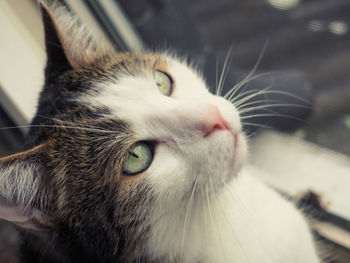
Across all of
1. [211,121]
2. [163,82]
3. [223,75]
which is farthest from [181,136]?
[223,75]

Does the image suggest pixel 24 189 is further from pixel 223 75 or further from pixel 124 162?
pixel 223 75

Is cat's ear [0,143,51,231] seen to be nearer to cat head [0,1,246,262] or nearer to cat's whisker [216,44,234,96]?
cat head [0,1,246,262]

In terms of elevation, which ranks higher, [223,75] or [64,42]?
[223,75]

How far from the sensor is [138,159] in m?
0.66

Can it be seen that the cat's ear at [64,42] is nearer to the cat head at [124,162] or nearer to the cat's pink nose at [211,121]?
the cat head at [124,162]

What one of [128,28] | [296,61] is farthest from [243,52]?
[128,28]

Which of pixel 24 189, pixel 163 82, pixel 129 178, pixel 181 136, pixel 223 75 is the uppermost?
pixel 223 75

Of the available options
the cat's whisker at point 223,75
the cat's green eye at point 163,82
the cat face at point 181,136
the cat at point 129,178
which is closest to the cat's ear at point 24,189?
the cat at point 129,178

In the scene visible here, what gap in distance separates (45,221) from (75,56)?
0.45 m

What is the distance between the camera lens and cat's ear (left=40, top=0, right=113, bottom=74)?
0.75 m

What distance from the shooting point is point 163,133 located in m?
0.64

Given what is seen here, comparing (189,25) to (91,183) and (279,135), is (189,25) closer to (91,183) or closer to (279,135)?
(279,135)

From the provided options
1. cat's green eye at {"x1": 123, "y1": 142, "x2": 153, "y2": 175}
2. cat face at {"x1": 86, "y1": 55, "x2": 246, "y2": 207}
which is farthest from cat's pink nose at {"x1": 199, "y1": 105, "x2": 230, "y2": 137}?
cat's green eye at {"x1": 123, "y1": 142, "x2": 153, "y2": 175}

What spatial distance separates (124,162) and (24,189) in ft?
0.69
